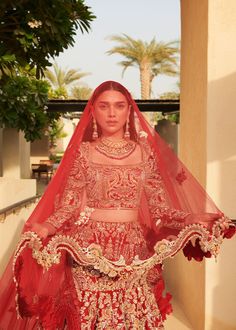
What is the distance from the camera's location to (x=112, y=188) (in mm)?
2908

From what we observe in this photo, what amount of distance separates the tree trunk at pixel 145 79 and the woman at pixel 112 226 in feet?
76.7

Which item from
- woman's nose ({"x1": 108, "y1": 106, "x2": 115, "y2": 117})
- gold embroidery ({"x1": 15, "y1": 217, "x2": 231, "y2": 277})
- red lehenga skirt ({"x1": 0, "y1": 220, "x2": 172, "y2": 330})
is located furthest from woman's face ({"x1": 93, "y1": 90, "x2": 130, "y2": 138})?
gold embroidery ({"x1": 15, "y1": 217, "x2": 231, "y2": 277})

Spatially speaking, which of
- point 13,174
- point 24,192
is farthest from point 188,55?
point 13,174

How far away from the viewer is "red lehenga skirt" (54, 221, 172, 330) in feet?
9.26

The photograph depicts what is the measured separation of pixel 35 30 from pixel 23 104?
2488 mm

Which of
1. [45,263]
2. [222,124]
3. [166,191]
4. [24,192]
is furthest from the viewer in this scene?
[24,192]

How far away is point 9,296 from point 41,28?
3333 mm

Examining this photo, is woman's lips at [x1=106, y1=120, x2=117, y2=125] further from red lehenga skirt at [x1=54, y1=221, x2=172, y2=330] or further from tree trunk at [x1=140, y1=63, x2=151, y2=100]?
tree trunk at [x1=140, y1=63, x2=151, y2=100]

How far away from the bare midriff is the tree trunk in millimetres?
23540

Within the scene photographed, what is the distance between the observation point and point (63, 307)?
9.66 feet

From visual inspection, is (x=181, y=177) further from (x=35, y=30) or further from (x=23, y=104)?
(x=23, y=104)

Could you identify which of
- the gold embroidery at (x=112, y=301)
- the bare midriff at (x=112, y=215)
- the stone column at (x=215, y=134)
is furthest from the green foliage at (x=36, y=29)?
the gold embroidery at (x=112, y=301)

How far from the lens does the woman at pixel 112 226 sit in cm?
279

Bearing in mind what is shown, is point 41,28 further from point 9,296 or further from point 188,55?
point 9,296
